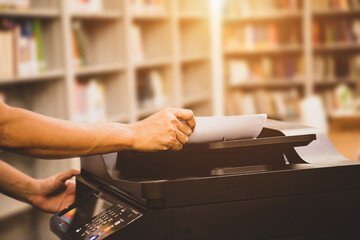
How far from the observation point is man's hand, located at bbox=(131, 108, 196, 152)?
106 centimetres

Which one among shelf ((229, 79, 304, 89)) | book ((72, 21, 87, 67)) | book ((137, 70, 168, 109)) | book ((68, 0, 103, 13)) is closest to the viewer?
book ((68, 0, 103, 13))

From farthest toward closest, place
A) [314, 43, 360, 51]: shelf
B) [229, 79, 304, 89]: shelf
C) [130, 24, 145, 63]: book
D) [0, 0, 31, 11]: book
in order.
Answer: [229, 79, 304, 89]: shelf
[314, 43, 360, 51]: shelf
[130, 24, 145, 63]: book
[0, 0, 31, 11]: book

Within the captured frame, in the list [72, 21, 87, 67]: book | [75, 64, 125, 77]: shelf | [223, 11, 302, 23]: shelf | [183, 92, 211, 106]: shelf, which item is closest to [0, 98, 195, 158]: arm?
[75, 64, 125, 77]: shelf

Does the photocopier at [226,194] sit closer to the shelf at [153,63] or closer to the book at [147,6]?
the shelf at [153,63]

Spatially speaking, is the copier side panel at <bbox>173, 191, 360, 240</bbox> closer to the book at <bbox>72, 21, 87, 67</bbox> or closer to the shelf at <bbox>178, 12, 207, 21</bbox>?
the book at <bbox>72, 21, 87, 67</bbox>

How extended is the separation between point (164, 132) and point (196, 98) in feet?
14.2

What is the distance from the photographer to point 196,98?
5383 millimetres

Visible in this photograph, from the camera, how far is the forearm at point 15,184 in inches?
51.6

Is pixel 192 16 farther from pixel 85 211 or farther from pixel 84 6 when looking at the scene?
pixel 85 211

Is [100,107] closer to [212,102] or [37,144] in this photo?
[212,102]

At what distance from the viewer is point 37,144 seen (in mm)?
1010

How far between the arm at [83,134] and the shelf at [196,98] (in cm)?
404

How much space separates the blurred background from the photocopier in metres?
2.00

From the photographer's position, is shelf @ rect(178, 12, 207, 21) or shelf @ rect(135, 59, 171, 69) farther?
shelf @ rect(178, 12, 207, 21)
